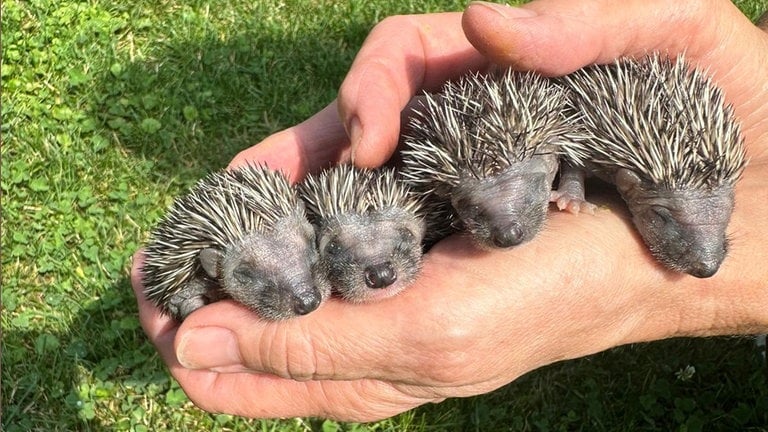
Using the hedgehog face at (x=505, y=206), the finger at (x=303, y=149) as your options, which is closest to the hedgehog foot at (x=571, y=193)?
the hedgehog face at (x=505, y=206)

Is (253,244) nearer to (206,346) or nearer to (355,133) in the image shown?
(206,346)

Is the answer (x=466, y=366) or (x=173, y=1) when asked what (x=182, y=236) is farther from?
(x=173, y=1)

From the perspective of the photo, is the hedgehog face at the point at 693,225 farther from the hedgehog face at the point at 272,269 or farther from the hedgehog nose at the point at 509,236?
the hedgehog face at the point at 272,269

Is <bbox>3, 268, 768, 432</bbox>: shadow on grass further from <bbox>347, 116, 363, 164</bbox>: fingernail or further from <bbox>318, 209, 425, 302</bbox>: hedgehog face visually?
<bbox>347, 116, 363, 164</bbox>: fingernail

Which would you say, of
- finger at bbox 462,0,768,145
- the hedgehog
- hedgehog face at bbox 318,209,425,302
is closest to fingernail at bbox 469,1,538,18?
finger at bbox 462,0,768,145

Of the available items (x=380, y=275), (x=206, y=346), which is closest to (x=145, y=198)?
(x=206, y=346)
